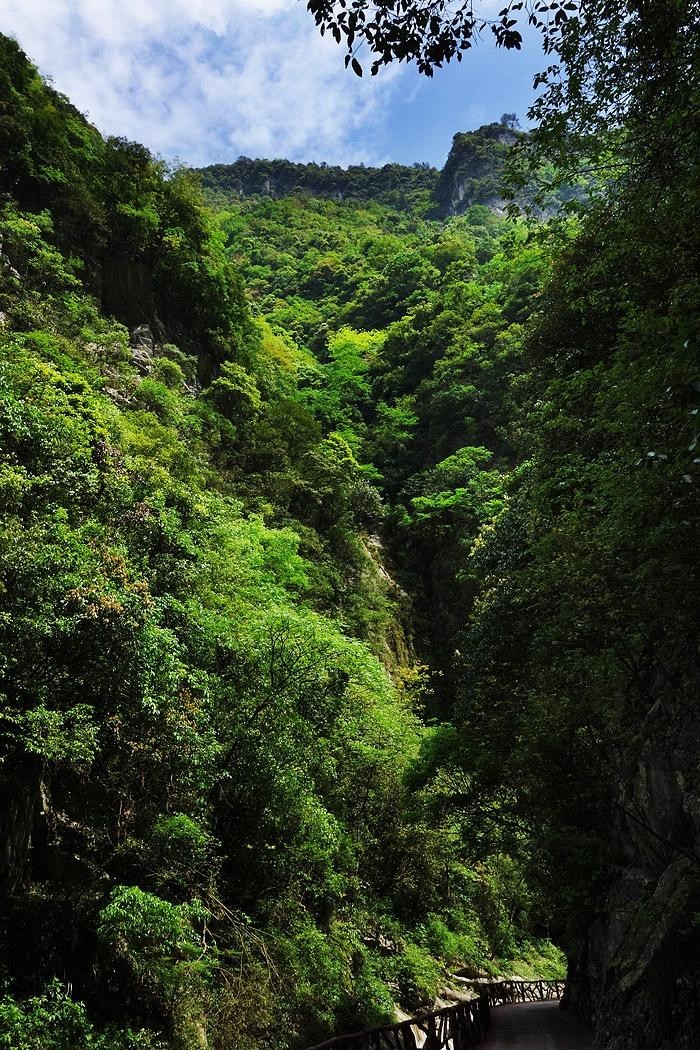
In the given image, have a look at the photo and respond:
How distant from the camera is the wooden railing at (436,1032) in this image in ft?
23.1

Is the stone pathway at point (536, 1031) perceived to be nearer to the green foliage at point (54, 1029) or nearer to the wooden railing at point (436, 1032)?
the wooden railing at point (436, 1032)

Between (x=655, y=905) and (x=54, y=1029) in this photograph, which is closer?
(x=54, y=1029)

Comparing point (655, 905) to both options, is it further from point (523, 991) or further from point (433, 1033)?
point (523, 991)

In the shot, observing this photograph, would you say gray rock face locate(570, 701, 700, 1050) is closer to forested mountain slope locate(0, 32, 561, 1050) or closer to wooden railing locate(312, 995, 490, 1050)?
wooden railing locate(312, 995, 490, 1050)

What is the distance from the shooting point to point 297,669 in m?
10.8

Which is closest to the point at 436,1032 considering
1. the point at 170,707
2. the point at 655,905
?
the point at 655,905

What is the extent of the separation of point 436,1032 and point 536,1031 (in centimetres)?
543

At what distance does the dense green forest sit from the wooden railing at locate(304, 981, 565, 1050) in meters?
0.92

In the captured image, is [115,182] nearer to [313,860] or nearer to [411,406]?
[411,406]

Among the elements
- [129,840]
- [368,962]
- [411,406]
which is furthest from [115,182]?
[368,962]

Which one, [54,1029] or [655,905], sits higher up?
[655,905]

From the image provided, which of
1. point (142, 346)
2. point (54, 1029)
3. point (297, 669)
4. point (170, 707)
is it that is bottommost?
point (54, 1029)

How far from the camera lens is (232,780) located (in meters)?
9.77

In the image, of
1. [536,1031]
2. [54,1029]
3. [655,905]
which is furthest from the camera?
[536,1031]
